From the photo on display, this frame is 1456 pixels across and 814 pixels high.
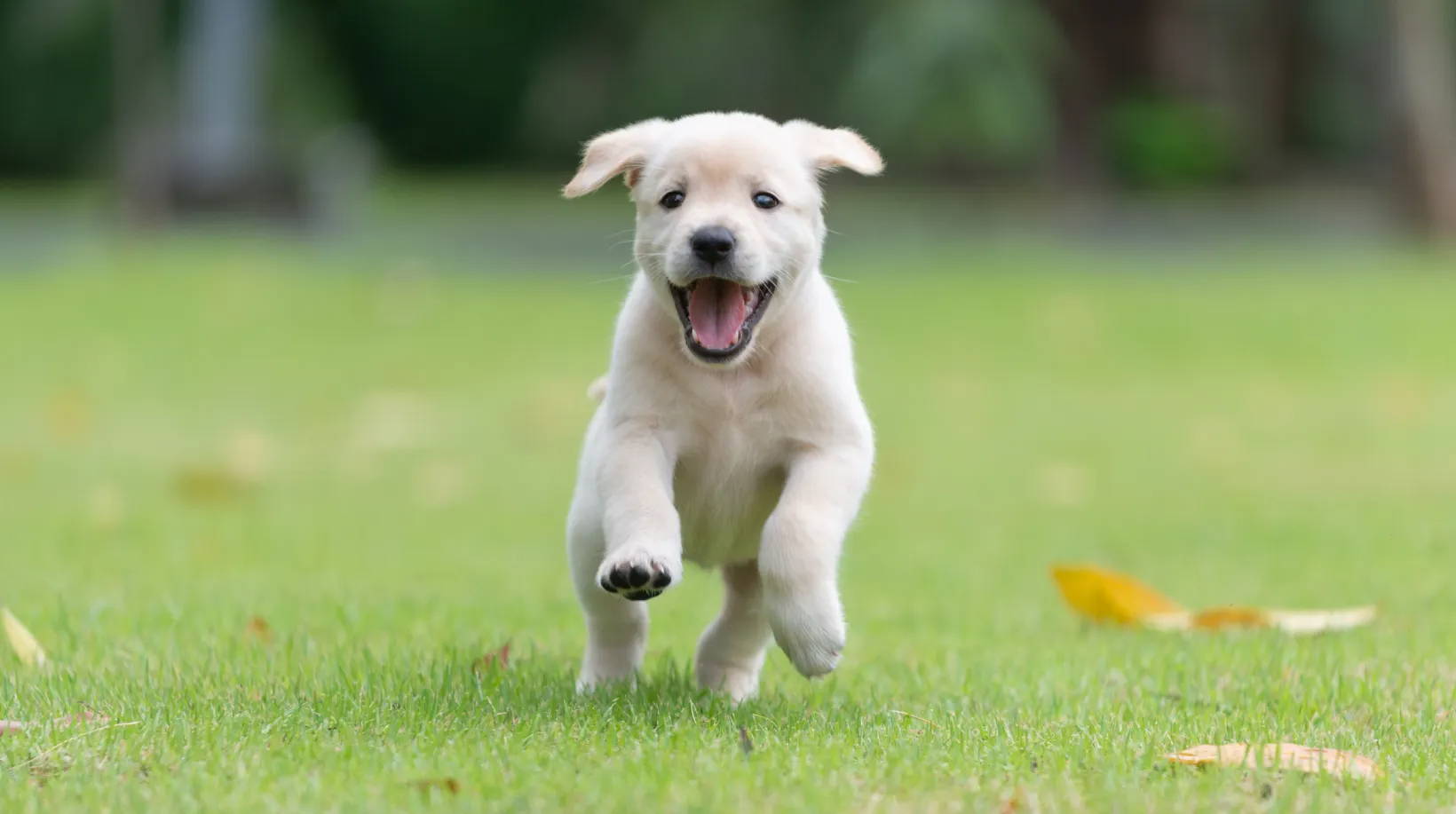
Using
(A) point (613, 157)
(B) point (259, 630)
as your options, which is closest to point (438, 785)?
(A) point (613, 157)

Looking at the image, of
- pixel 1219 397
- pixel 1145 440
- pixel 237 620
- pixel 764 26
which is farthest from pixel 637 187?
pixel 764 26

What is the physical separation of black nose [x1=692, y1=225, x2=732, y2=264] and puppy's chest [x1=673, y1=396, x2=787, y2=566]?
36cm

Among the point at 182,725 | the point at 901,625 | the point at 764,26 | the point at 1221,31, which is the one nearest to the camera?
the point at 182,725

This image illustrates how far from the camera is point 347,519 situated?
809cm

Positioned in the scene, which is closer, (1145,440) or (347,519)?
(347,519)

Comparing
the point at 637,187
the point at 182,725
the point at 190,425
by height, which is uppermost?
the point at 637,187

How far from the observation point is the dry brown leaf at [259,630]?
16.3ft

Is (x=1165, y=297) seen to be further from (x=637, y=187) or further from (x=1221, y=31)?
(x=1221, y=31)

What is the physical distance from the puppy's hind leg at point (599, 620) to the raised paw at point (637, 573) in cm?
54

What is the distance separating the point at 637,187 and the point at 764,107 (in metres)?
24.2

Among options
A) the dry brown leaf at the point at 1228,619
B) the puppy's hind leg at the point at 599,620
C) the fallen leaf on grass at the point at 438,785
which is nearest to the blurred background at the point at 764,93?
the dry brown leaf at the point at 1228,619

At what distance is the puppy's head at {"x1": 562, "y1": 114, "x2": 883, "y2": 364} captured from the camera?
386 cm

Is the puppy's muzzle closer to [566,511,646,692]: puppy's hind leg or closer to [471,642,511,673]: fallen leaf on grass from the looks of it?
[566,511,646,692]: puppy's hind leg

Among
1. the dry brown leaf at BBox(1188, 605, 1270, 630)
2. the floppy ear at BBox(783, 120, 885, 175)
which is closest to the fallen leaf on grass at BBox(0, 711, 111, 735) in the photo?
the floppy ear at BBox(783, 120, 885, 175)
